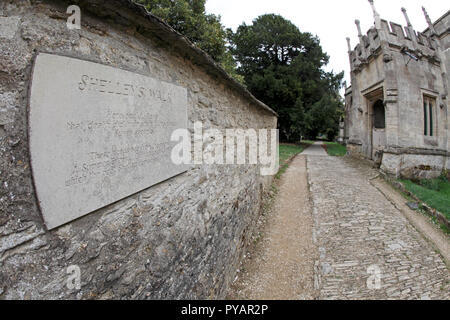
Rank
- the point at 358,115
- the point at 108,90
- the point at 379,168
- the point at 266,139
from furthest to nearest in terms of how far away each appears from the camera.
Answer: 1. the point at 358,115
2. the point at 379,168
3. the point at 266,139
4. the point at 108,90

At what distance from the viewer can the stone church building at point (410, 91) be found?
33.5 feet

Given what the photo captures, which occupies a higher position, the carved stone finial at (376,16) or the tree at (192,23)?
the carved stone finial at (376,16)

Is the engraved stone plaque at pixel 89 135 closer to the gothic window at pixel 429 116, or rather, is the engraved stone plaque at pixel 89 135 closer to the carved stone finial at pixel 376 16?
the carved stone finial at pixel 376 16

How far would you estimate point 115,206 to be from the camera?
65.0 inches

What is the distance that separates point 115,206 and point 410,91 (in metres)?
14.4

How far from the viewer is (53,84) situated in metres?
1.21

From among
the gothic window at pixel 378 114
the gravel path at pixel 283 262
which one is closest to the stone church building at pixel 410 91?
the gothic window at pixel 378 114

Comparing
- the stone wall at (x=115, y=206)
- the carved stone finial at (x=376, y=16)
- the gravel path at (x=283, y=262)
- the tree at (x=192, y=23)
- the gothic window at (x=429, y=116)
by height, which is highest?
the carved stone finial at (x=376, y=16)

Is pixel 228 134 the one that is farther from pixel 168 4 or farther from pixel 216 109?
pixel 168 4

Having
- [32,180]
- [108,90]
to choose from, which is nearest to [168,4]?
[108,90]

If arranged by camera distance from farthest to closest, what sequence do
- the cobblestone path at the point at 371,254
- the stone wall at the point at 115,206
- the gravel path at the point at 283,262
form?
1. the gravel path at the point at 283,262
2. the cobblestone path at the point at 371,254
3. the stone wall at the point at 115,206

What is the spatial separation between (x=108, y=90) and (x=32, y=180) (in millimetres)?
783

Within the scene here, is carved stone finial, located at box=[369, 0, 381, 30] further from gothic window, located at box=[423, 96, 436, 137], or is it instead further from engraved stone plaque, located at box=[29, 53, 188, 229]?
engraved stone plaque, located at box=[29, 53, 188, 229]

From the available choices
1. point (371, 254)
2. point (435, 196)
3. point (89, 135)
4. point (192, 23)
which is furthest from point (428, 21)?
point (89, 135)
